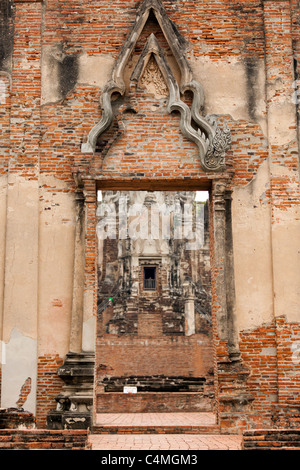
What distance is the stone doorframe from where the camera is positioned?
898cm

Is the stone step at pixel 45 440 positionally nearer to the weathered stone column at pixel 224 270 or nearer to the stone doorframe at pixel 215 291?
the stone doorframe at pixel 215 291

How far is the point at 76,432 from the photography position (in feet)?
20.5

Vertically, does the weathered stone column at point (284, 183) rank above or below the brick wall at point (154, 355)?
above

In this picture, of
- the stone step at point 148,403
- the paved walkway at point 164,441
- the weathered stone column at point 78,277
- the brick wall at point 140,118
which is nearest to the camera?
the paved walkway at point 164,441

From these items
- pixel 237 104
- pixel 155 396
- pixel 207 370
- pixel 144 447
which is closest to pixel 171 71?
pixel 237 104

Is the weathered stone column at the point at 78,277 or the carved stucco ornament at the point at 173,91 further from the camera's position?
the carved stucco ornament at the point at 173,91

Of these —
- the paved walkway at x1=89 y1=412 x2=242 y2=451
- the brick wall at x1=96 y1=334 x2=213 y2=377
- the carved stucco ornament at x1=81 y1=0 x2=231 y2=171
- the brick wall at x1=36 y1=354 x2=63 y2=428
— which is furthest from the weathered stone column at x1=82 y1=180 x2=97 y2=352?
the brick wall at x1=96 y1=334 x2=213 y2=377

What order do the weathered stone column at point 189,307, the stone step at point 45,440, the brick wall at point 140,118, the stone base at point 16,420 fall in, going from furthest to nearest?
the weathered stone column at point 189,307, the brick wall at point 140,118, the stone base at point 16,420, the stone step at point 45,440

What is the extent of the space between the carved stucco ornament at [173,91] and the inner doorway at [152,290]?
1186 centimetres

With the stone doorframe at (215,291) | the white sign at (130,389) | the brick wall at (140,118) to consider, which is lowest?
the white sign at (130,389)

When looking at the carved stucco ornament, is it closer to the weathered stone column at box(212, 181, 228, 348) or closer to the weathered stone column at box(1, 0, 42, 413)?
the weathered stone column at box(212, 181, 228, 348)

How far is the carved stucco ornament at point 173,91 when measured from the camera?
31.6 feet

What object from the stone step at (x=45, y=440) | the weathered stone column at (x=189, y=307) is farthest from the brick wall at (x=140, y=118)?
the weathered stone column at (x=189, y=307)

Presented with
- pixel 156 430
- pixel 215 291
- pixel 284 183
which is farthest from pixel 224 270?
pixel 156 430
